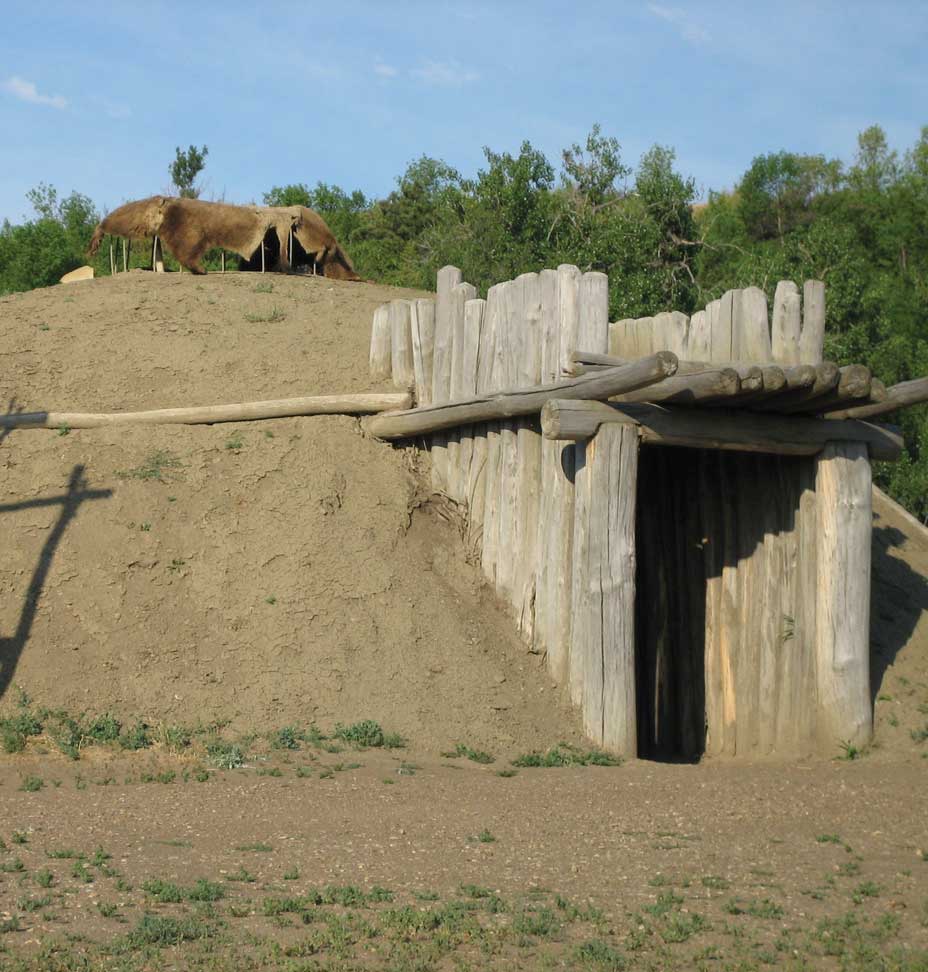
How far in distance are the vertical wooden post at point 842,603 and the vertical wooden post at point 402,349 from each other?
3.44 m

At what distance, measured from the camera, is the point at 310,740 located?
8.67 meters

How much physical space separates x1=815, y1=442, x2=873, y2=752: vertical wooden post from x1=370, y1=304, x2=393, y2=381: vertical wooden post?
379 centimetres

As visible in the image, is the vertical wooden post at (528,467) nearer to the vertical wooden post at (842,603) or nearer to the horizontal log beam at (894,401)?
the vertical wooden post at (842,603)

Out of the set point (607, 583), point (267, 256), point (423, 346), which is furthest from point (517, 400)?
point (267, 256)

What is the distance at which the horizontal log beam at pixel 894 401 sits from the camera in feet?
31.5

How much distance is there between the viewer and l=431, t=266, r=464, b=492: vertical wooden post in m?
10.7

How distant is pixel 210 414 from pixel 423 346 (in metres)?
1.84

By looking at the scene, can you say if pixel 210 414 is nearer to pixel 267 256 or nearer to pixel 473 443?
pixel 473 443

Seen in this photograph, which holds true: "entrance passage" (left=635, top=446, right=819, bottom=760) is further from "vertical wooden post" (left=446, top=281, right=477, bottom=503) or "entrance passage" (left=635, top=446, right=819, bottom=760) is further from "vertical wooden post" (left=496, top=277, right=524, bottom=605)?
"vertical wooden post" (left=446, top=281, right=477, bottom=503)

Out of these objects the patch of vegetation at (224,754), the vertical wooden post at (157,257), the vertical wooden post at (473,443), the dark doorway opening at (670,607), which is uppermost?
the vertical wooden post at (157,257)

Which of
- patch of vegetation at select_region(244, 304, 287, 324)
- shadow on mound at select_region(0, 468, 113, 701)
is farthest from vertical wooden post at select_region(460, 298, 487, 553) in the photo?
patch of vegetation at select_region(244, 304, 287, 324)

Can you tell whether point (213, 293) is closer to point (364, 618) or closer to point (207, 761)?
point (364, 618)

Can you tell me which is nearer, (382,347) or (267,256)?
(382,347)

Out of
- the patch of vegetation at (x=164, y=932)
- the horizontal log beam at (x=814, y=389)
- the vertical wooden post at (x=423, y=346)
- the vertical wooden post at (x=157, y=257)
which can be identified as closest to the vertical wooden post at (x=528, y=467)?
the vertical wooden post at (x=423, y=346)
